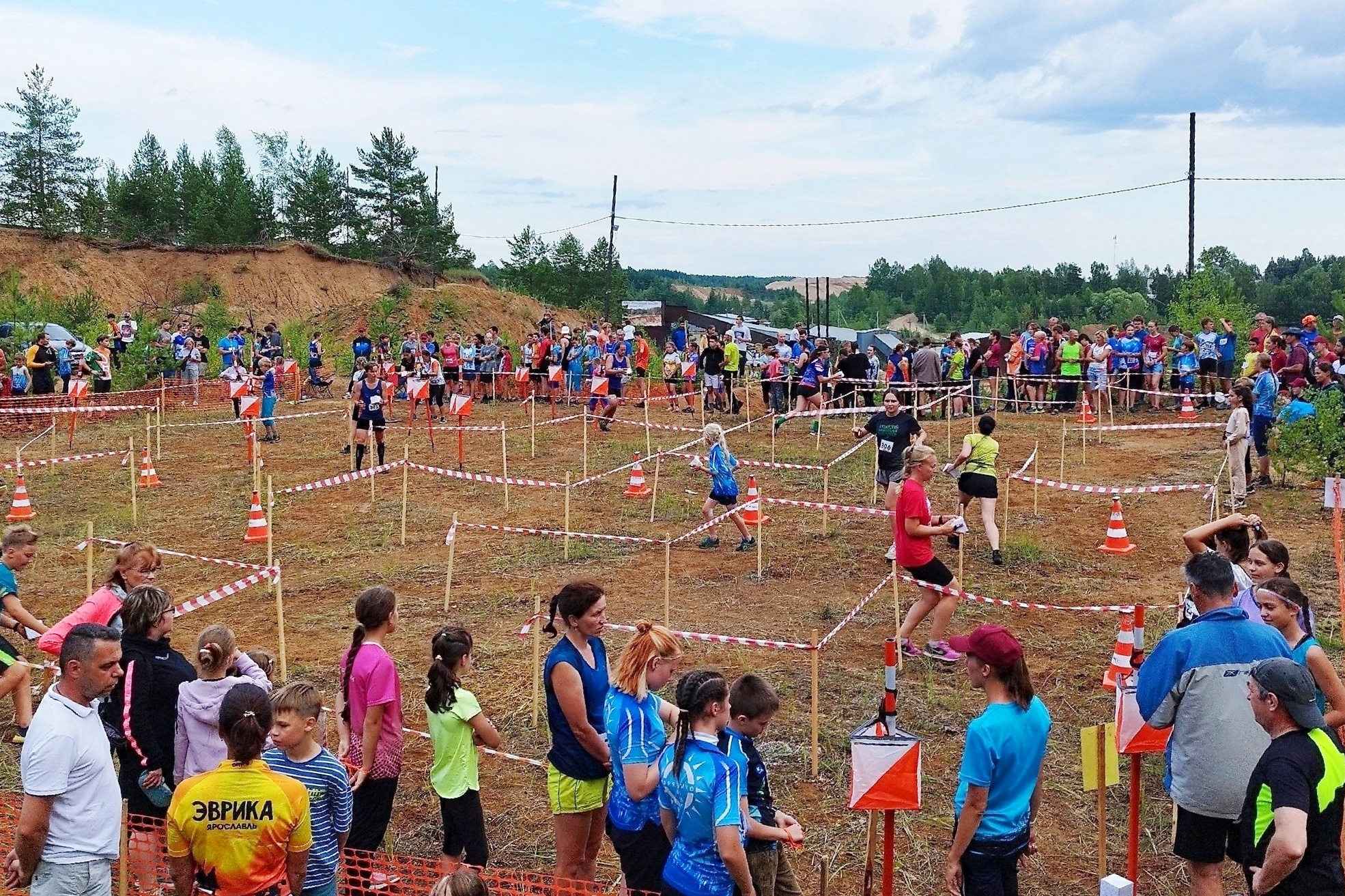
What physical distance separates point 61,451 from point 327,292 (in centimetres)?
3450

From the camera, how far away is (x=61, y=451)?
73.2 feet

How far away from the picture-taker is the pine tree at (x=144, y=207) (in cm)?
5584

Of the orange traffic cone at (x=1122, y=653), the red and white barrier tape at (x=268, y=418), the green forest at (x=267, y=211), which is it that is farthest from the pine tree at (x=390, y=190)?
the orange traffic cone at (x=1122, y=653)

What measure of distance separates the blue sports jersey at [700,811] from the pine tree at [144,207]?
57980 mm

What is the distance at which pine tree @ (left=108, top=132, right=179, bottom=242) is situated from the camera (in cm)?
5584

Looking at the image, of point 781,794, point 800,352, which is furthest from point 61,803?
point 800,352

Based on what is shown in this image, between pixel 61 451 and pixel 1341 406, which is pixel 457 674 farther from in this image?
pixel 61 451

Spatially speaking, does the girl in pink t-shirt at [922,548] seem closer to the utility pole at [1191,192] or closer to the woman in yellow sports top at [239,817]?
the woman in yellow sports top at [239,817]

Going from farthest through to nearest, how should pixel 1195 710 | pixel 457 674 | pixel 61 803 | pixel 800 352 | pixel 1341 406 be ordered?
pixel 800 352 < pixel 1341 406 < pixel 457 674 < pixel 1195 710 < pixel 61 803

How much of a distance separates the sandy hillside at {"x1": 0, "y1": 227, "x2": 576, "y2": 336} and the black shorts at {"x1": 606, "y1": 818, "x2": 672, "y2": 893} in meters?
45.4

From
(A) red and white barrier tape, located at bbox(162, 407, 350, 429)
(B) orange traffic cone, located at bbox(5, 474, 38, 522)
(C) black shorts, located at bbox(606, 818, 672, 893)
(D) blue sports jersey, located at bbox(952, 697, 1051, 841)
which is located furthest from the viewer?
(A) red and white barrier tape, located at bbox(162, 407, 350, 429)

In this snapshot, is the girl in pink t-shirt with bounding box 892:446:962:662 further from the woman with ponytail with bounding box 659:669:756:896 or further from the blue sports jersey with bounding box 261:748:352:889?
the blue sports jersey with bounding box 261:748:352:889

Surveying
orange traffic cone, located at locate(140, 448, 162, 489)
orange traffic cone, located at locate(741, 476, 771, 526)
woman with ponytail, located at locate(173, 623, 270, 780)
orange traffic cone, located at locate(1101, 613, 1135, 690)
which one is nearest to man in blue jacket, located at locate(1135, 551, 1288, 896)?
orange traffic cone, located at locate(1101, 613, 1135, 690)

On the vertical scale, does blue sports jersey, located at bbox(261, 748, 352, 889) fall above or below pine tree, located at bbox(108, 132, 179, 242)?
below
